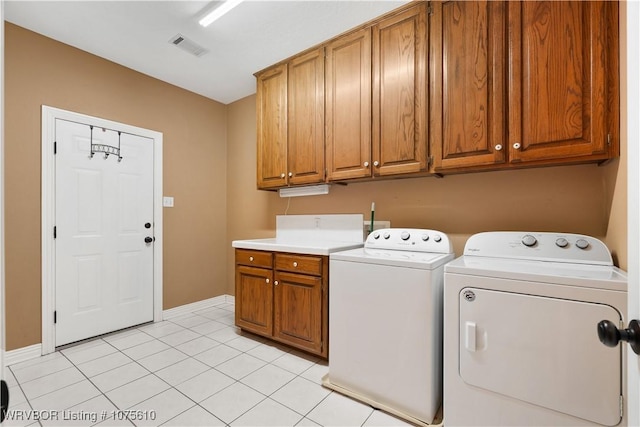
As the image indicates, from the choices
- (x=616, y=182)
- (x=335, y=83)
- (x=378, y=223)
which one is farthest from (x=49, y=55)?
(x=616, y=182)

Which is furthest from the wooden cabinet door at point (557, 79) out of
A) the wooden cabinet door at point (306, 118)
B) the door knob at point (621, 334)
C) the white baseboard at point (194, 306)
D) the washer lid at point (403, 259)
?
the white baseboard at point (194, 306)

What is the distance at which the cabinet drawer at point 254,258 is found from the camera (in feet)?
8.49

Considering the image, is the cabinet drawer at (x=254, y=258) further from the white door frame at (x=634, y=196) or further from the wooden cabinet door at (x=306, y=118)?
the white door frame at (x=634, y=196)

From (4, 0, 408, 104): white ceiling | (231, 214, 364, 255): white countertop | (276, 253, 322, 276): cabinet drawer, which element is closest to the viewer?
(4, 0, 408, 104): white ceiling

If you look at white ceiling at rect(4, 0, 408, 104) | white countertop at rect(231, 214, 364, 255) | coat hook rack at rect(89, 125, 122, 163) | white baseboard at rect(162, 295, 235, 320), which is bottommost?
white baseboard at rect(162, 295, 235, 320)

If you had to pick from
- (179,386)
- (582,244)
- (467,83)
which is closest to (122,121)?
(179,386)

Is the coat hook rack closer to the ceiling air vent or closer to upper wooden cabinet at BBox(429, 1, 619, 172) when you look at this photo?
the ceiling air vent

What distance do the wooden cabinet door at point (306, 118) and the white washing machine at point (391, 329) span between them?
3.25 ft

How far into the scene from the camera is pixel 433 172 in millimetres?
2037

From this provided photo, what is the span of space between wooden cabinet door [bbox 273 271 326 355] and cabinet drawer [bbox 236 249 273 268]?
16 cm

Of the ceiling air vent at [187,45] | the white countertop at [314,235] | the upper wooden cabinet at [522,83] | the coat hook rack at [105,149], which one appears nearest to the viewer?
the upper wooden cabinet at [522,83]

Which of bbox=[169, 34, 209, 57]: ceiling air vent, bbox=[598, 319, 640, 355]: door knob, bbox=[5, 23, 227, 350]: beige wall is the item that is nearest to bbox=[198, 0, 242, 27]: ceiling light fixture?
bbox=[169, 34, 209, 57]: ceiling air vent

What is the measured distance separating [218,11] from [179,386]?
8.82 ft

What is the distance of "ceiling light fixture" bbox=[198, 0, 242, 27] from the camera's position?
2.06m
